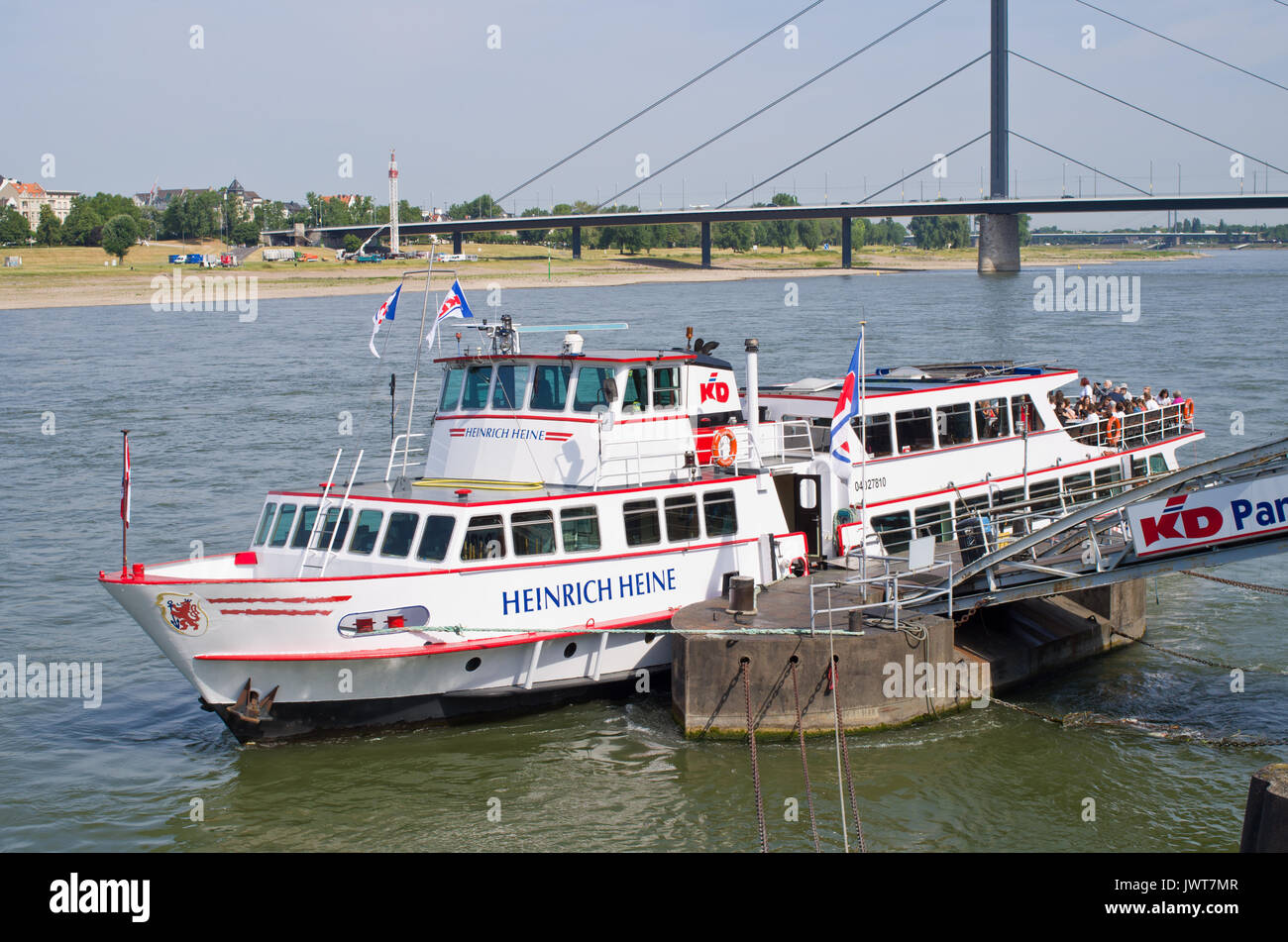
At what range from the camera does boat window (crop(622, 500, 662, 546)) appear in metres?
16.9

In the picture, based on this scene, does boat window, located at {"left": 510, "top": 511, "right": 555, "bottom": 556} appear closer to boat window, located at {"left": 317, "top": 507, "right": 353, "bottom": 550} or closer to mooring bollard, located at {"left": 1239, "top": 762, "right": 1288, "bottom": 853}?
boat window, located at {"left": 317, "top": 507, "right": 353, "bottom": 550}

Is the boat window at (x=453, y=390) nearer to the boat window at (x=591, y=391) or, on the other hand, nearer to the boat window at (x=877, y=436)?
the boat window at (x=591, y=391)

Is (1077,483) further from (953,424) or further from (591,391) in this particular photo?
(591,391)

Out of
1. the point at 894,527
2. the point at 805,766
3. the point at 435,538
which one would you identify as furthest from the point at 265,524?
the point at 894,527

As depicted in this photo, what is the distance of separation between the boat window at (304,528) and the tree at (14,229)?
13186 centimetres

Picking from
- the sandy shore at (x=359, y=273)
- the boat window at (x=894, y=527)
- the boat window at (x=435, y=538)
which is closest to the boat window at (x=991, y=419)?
the boat window at (x=894, y=527)

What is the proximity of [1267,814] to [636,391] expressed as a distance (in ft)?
36.0

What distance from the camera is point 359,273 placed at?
11481 centimetres

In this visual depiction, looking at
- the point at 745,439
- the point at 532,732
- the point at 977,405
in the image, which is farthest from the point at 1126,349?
the point at 532,732

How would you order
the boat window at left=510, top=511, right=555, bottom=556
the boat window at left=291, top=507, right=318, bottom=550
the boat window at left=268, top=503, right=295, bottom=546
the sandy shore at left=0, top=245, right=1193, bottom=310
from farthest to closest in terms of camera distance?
the sandy shore at left=0, top=245, right=1193, bottom=310
the boat window at left=268, top=503, right=295, bottom=546
the boat window at left=291, top=507, right=318, bottom=550
the boat window at left=510, top=511, right=555, bottom=556

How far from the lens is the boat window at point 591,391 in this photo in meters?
17.6

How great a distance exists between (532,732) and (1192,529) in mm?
8463

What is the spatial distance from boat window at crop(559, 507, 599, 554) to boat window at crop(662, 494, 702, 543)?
3.51 ft

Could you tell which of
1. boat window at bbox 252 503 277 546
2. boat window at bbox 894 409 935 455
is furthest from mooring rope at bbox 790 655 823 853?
boat window at bbox 252 503 277 546
